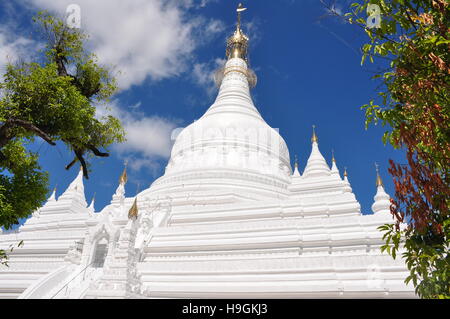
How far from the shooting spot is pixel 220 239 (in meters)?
16.8

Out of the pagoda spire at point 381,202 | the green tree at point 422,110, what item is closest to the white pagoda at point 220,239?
→ the pagoda spire at point 381,202

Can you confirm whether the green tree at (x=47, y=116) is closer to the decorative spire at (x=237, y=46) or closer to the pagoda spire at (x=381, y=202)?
the pagoda spire at (x=381, y=202)

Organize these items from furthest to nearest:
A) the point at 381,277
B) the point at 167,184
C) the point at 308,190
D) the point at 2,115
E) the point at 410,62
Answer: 1. the point at 167,184
2. the point at 308,190
3. the point at 381,277
4. the point at 2,115
5. the point at 410,62

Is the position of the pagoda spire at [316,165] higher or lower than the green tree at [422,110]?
higher

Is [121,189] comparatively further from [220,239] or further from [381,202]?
[381,202]

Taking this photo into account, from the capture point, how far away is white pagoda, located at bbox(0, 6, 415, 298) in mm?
13289

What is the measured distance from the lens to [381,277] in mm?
12875

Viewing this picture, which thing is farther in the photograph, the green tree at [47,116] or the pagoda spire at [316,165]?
the pagoda spire at [316,165]

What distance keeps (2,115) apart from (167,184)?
713 inches

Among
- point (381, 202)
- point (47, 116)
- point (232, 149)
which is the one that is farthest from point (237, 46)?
point (47, 116)

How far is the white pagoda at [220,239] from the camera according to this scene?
13.3m

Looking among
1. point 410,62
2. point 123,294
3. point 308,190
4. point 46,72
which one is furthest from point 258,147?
point 410,62

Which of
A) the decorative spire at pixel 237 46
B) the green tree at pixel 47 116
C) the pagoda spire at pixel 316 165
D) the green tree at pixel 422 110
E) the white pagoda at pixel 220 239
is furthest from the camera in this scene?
the decorative spire at pixel 237 46

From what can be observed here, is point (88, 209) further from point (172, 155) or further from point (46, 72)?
point (46, 72)
